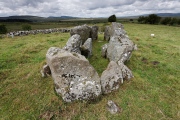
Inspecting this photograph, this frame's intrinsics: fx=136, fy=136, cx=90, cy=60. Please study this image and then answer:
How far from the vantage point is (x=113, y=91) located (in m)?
7.18

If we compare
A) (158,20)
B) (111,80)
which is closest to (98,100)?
(111,80)

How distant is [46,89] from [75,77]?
75.6 inches

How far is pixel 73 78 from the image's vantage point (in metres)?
6.95

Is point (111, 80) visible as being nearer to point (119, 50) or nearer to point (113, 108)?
point (113, 108)

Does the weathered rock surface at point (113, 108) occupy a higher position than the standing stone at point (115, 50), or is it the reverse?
the standing stone at point (115, 50)

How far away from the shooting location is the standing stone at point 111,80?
7062 mm

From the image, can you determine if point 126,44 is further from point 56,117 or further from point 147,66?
point 56,117

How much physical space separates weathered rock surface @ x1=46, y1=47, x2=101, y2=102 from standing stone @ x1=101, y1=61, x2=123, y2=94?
1.25ft

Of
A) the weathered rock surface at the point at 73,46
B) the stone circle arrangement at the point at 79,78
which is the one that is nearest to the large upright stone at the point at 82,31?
the weathered rock surface at the point at 73,46

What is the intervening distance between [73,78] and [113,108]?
2.42 m

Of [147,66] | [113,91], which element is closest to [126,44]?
[147,66]

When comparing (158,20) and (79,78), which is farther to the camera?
(158,20)

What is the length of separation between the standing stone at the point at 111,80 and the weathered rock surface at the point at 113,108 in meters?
0.76

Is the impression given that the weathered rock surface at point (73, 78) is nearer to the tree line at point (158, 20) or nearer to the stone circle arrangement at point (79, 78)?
the stone circle arrangement at point (79, 78)
